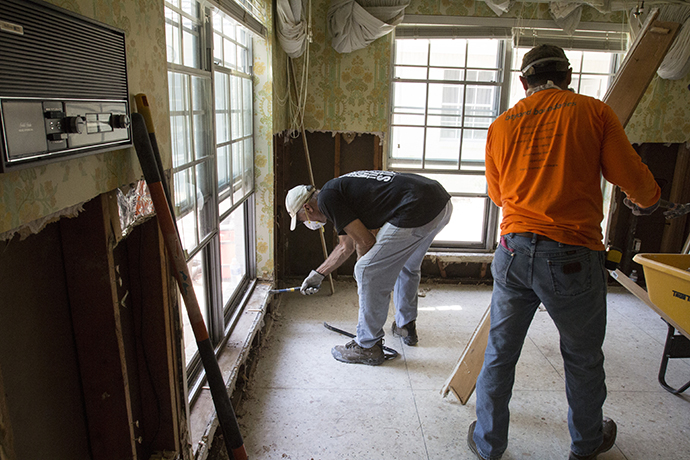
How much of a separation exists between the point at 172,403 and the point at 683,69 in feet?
14.4

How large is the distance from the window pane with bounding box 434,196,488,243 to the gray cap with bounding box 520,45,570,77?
261 centimetres

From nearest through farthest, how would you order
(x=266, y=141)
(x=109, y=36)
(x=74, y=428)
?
(x=109, y=36), (x=74, y=428), (x=266, y=141)

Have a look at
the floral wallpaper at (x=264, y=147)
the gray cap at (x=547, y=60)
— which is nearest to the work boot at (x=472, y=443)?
the gray cap at (x=547, y=60)

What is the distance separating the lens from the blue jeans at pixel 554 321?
1655mm

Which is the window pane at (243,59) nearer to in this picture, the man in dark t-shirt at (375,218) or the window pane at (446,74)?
the man in dark t-shirt at (375,218)

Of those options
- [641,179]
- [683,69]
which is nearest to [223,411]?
[641,179]

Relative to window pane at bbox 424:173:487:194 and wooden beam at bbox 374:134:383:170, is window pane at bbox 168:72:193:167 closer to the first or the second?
wooden beam at bbox 374:134:383:170

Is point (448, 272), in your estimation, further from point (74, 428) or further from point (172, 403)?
point (74, 428)

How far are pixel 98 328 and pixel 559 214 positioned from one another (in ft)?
4.86

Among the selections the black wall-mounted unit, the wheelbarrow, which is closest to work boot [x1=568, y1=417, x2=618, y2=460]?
the wheelbarrow

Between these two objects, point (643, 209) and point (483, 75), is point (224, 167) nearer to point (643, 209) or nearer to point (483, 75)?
point (643, 209)

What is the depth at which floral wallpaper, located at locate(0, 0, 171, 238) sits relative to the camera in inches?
29.7

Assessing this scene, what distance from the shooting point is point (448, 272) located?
435cm

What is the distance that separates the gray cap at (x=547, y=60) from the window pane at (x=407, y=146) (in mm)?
2392
